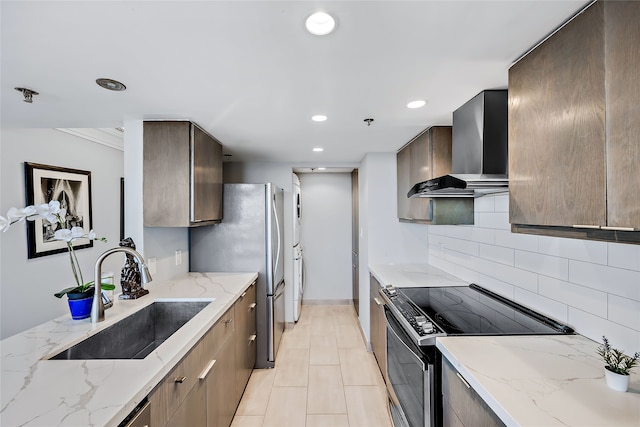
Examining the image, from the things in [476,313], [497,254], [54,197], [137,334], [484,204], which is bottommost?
[137,334]

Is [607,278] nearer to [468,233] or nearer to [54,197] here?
[468,233]

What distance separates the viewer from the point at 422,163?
2.55 meters

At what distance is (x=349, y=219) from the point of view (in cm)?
483

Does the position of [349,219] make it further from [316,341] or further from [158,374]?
[158,374]

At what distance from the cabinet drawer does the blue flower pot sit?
68 cm

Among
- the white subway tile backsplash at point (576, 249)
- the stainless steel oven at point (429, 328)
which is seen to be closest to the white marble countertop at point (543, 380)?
the stainless steel oven at point (429, 328)

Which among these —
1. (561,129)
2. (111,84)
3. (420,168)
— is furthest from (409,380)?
(111,84)

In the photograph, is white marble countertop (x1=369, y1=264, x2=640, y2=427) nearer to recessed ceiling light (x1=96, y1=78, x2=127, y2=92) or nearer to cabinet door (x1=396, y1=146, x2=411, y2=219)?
cabinet door (x1=396, y1=146, x2=411, y2=219)

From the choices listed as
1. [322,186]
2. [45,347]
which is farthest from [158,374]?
[322,186]

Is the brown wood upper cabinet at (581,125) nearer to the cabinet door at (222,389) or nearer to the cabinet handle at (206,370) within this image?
the cabinet handle at (206,370)

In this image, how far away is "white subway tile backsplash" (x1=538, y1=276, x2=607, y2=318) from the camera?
50.8 inches

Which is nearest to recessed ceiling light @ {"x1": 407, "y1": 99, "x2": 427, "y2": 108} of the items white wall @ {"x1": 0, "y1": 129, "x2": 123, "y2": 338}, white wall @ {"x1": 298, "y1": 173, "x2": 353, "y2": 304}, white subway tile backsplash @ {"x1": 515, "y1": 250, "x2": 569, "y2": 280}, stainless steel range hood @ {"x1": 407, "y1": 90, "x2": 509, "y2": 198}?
stainless steel range hood @ {"x1": 407, "y1": 90, "x2": 509, "y2": 198}

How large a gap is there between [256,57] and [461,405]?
167 cm

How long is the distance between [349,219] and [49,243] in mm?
3682
